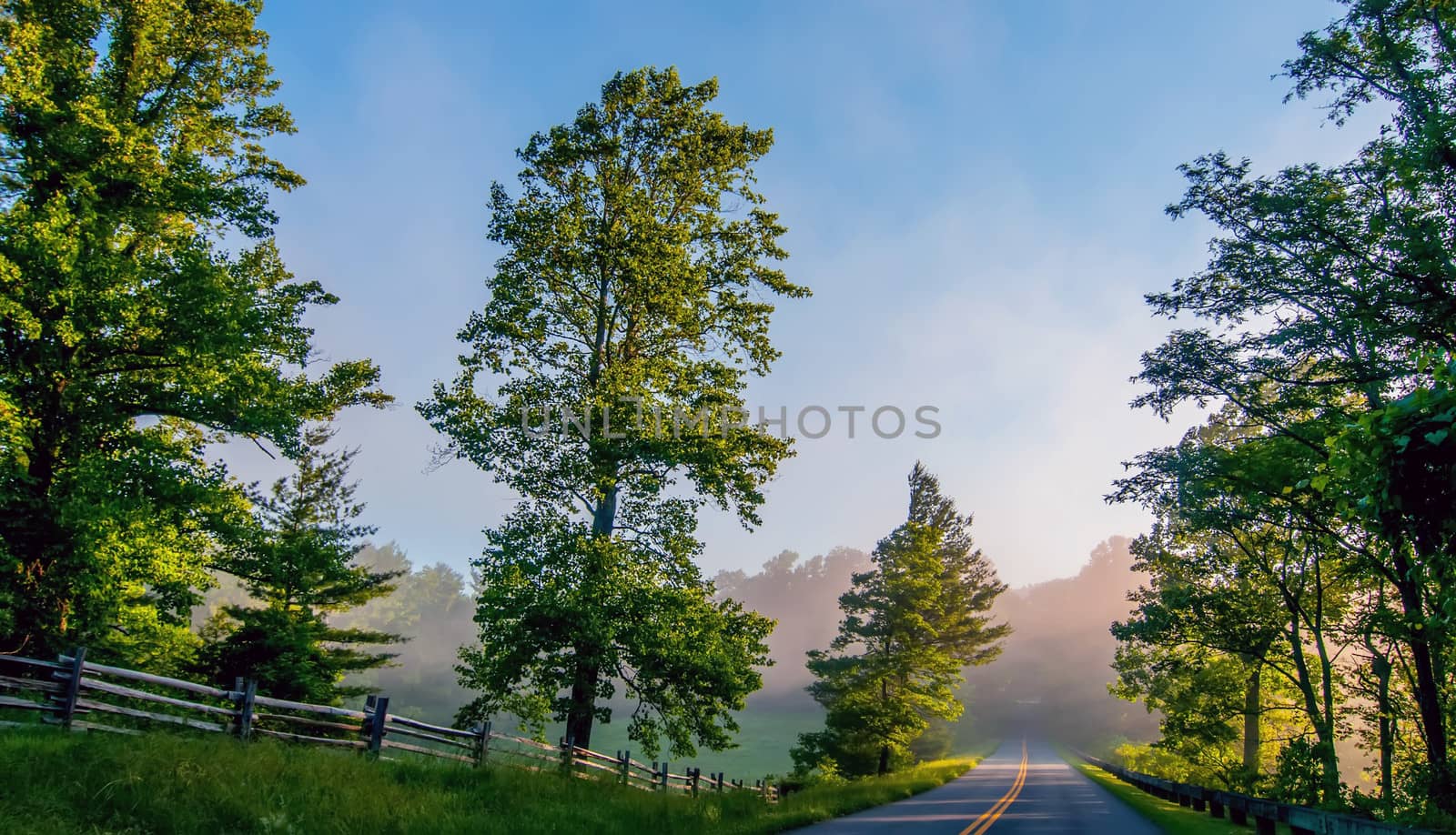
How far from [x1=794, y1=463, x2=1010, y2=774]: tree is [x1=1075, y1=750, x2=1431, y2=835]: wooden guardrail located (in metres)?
10.7

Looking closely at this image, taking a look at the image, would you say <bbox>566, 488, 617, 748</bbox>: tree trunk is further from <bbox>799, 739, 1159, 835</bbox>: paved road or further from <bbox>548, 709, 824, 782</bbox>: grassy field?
<bbox>548, 709, 824, 782</bbox>: grassy field

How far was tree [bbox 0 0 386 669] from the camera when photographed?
14.0m

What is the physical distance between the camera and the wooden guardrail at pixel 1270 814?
9.52 metres

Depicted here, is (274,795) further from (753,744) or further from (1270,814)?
(753,744)

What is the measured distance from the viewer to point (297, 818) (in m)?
8.42

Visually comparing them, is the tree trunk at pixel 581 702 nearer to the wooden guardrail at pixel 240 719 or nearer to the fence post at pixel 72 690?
the wooden guardrail at pixel 240 719

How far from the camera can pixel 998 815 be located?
17.2m

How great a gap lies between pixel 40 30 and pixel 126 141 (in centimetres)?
279

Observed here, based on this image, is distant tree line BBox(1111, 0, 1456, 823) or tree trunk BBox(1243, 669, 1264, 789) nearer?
distant tree line BBox(1111, 0, 1456, 823)

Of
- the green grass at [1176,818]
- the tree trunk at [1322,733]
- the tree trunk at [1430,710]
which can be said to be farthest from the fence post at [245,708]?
the tree trunk at [1322,733]

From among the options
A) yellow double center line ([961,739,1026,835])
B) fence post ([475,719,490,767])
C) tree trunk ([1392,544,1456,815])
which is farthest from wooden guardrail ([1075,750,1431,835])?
fence post ([475,719,490,767])

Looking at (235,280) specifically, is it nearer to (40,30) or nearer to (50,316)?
(50,316)

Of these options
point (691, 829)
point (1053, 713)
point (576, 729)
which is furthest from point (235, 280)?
point (1053, 713)

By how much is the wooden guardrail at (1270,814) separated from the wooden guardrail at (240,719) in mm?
12669
